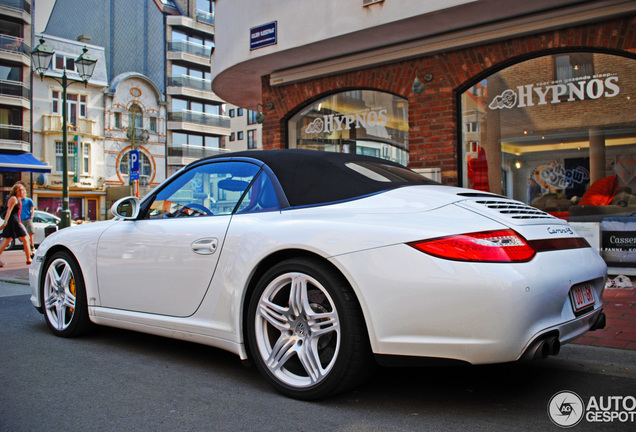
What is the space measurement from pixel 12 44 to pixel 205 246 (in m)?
42.0

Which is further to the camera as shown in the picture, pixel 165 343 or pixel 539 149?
pixel 539 149

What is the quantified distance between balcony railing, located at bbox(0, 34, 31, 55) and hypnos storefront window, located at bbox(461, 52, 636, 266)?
3922cm

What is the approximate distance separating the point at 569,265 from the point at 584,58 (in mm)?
5309

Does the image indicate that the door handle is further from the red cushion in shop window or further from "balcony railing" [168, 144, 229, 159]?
"balcony railing" [168, 144, 229, 159]

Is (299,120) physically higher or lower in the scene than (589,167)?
higher

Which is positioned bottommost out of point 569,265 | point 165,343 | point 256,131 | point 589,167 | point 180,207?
point 165,343

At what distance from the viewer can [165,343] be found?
4.25 m

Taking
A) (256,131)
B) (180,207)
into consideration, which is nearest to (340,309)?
(180,207)

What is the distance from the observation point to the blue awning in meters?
35.7

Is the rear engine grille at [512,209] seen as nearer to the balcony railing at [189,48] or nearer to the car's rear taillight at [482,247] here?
the car's rear taillight at [482,247]

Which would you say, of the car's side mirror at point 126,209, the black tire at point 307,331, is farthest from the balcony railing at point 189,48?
the black tire at point 307,331

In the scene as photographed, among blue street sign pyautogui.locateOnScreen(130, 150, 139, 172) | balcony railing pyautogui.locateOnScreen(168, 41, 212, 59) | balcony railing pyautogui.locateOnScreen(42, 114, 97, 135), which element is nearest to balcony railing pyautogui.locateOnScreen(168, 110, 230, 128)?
balcony railing pyautogui.locateOnScreen(168, 41, 212, 59)

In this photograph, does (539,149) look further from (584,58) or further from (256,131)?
(256,131)

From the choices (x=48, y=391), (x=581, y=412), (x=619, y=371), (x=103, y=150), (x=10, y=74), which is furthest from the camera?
(x=103, y=150)
